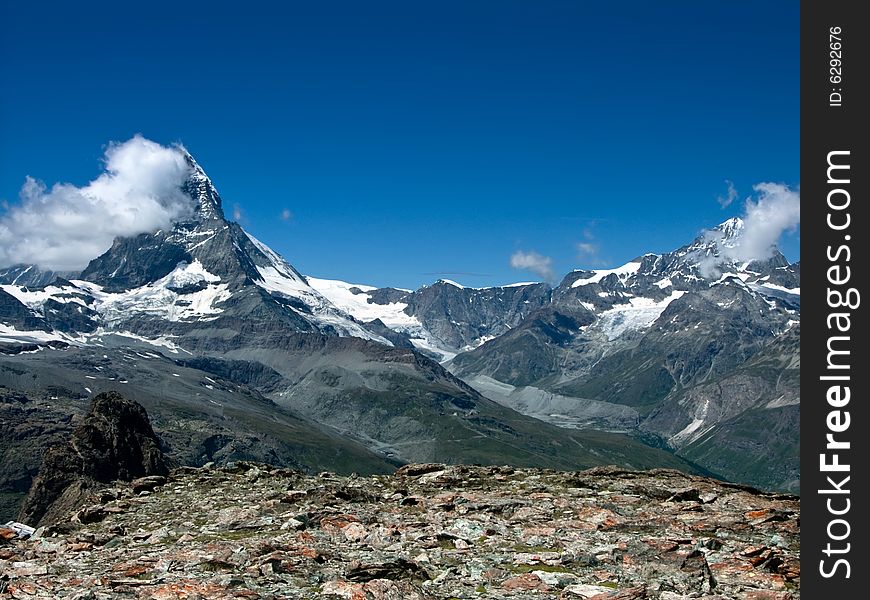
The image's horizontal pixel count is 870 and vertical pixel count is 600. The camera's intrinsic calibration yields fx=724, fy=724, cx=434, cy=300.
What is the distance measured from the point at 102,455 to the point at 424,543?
117154 mm

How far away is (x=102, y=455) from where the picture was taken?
420 feet

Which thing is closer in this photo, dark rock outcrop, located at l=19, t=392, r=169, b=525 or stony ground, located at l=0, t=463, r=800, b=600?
stony ground, located at l=0, t=463, r=800, b=600

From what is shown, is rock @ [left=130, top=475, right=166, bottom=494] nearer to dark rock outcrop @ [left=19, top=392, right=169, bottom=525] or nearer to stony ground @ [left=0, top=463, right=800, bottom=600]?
stony ground @ [left=0, top=463, right=800, bottom=600]

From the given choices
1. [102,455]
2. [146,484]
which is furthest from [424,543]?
[102,455]

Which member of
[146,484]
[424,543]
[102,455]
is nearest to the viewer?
[424,543]

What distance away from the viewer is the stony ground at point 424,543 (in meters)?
22.3

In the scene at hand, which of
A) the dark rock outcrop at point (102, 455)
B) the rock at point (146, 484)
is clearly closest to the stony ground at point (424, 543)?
the rock at point (146, 484)

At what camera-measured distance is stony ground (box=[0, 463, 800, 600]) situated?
22297 millimetres

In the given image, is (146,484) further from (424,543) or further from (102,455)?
(102,455)

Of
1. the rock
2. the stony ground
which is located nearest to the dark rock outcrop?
the rock

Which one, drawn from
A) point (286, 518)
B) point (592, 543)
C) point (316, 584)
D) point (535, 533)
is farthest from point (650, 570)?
point (286, 518)

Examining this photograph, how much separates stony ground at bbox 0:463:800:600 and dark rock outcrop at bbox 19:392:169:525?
72046 millimetres

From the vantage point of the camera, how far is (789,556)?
24.9 m
